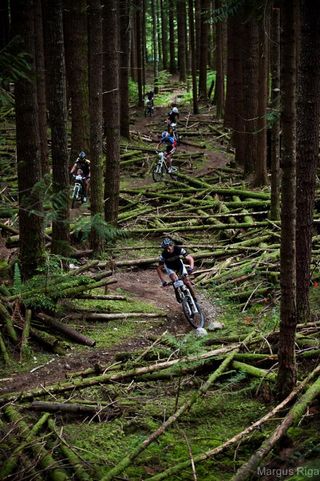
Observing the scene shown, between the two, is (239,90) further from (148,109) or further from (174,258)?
(174,258)

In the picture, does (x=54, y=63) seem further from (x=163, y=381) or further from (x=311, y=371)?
(x=311, y=371)

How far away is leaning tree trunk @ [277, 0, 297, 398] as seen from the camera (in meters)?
5.80

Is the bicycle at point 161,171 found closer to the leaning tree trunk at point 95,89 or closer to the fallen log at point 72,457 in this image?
the leaning tree trunk at point 95,89

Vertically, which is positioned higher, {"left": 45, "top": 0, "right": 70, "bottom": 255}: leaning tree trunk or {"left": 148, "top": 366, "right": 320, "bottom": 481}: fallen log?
{"left": 45, "top": 0, "right": 70, "bottom": 255}: leaning tree trunk

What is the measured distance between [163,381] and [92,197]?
772 centimetres

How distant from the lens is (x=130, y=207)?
19.6 meters

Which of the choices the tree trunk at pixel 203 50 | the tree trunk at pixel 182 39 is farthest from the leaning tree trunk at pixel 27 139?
the tree trunk at pixel 182 39

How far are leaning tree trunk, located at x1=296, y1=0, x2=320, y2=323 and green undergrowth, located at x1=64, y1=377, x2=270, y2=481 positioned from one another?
2.42 m

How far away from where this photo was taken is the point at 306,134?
→ 8.20 metres

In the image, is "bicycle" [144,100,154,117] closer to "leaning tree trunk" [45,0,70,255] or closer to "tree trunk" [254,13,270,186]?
"tree trunk" [254,13,270,186]

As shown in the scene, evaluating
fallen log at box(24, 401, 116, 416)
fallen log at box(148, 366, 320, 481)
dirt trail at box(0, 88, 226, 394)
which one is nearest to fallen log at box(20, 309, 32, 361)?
dirt trail at box(0, 88, 226, 394)

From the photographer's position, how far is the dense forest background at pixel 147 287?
5.82 m

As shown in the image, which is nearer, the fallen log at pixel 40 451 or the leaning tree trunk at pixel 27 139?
the fallen log at pixel 40 451

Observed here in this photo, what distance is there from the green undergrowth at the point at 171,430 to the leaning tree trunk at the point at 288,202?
67cm
